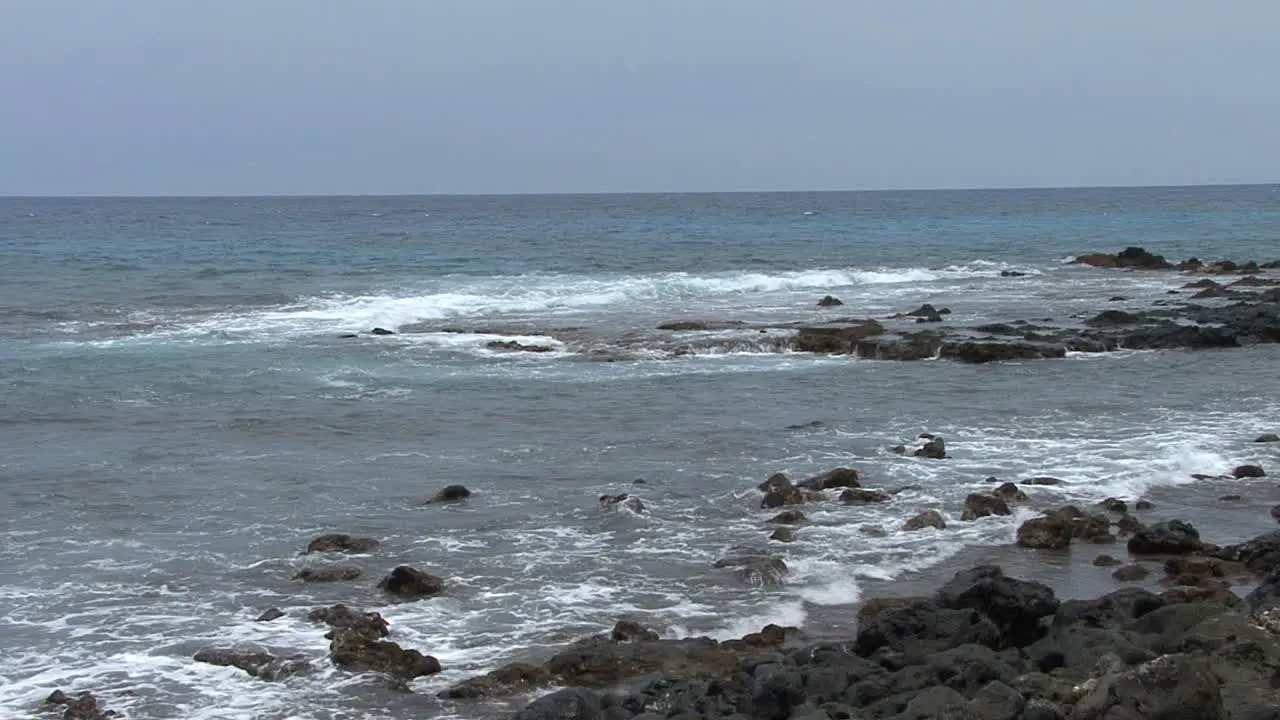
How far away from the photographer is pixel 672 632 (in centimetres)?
1188

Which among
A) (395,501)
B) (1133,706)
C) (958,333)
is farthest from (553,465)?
(958,333)

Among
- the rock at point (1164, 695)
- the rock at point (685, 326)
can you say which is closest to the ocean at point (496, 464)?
the rock at point (685, 326)

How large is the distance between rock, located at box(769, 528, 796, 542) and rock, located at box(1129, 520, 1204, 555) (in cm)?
342

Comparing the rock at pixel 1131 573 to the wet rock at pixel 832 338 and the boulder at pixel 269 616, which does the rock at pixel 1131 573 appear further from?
the wet rock at pixel 832 338

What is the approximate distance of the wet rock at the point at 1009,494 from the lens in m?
15.9

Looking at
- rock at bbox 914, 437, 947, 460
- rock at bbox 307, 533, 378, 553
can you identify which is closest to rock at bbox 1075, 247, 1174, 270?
rock at bbox 914, 437, 947, 460

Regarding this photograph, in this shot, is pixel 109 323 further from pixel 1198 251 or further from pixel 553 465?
pixel 1198 251

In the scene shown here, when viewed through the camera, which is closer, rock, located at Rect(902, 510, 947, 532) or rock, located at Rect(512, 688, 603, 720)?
rock, located at Rect(512, 688, 603, 720)

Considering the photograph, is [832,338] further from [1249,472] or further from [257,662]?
[257,662]

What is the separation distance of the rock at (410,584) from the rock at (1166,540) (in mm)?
6964

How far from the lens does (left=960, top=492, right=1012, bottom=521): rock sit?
50.5ft

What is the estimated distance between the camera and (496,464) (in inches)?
738

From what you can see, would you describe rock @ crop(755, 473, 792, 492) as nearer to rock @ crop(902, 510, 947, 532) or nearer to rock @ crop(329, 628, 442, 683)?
rock @ crop(902, 510, 947, 532)

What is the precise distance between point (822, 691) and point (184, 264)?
56042mm
